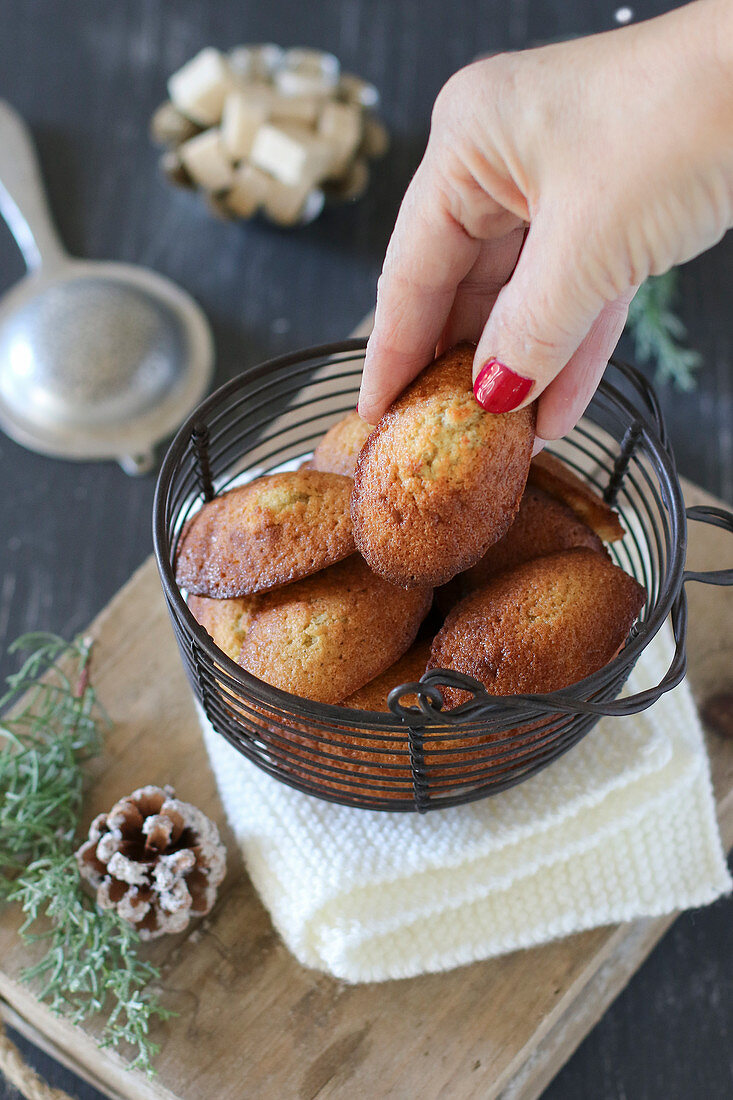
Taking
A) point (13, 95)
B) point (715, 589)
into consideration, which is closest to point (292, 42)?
point (13, 95)

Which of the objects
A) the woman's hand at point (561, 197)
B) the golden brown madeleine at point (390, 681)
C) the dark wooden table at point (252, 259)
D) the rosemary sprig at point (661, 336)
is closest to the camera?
the woman's hand at point (561, 197)

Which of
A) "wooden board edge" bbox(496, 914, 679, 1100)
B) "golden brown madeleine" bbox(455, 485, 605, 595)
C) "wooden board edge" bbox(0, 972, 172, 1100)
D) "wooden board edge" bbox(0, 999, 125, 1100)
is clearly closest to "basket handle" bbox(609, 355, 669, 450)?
"golden brown madeleine" bbox(455, 485, 605, 595)

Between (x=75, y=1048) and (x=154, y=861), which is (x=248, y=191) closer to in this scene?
(x=154, y=861)

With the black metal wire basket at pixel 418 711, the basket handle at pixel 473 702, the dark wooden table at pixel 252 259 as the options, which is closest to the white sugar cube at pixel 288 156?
the dark wooden table at pixel 252 259

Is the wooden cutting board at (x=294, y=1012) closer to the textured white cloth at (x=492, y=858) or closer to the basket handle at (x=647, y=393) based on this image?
the textured white cloth at (x=492, y=858)

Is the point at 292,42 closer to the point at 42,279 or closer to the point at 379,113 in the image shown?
the point at 379,113

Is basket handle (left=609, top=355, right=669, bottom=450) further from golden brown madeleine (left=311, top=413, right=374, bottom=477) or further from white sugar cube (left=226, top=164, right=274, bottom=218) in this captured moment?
white sugar cube (left=226, top=164, right=274, bottom=218)
